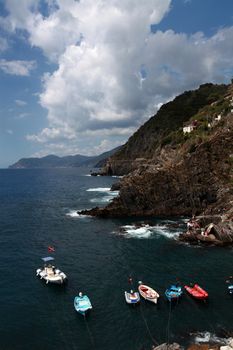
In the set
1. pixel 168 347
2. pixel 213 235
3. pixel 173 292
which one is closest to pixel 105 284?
pixel 173 292

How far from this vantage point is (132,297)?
42469mm

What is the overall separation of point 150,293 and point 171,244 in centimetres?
2213

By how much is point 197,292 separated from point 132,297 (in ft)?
27.9

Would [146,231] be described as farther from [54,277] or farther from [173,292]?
[173,292]

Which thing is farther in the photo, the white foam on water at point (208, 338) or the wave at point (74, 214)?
the wave at point (74, 214)

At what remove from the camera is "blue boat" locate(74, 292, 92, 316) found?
131 feet

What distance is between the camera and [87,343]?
1359 inches

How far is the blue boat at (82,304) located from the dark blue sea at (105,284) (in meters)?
0.74

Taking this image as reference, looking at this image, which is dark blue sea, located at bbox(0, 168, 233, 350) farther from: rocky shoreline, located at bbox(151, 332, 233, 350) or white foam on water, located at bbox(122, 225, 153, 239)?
rocky shoreline, located at bbox(151, 332, 233, 350)

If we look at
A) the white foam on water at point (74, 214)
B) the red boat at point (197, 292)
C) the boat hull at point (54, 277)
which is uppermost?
the white foam on water at point (74, 214)

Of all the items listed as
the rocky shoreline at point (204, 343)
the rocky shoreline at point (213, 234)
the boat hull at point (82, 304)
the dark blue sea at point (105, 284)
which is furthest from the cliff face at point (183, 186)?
the rocky shoreline at point (204, 343)

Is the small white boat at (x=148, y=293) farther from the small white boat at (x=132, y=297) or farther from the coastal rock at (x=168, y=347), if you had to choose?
the coastal rock at (x=168, y=347)

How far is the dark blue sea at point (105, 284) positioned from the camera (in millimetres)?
35969

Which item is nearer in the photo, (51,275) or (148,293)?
(148,293)
